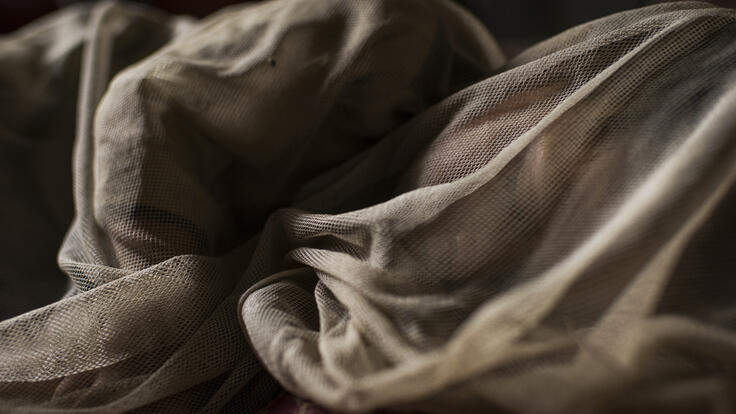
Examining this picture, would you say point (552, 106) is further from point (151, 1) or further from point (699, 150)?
point (151, 1)

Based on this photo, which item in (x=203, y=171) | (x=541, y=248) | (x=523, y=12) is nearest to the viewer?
(x=541, y=248)

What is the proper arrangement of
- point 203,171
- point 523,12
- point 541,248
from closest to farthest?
point 541,248 → point 203,171 → point 523,12

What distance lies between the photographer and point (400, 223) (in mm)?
400

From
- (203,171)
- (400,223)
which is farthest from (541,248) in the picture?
(203,171)

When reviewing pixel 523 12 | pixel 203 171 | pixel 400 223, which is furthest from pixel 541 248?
pixel 523 12

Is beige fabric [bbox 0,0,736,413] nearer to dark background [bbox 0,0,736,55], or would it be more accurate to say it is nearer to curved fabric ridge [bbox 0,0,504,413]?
curved fabric ridge [bbox 0,0,504,413]

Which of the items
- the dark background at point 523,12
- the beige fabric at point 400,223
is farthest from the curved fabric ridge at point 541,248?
the dark background at point 523,12

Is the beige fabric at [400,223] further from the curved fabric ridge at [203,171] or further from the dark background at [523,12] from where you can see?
the dark background at [523,12]

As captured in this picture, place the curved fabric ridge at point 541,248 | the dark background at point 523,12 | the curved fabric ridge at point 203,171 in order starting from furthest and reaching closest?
the dark background at point 523,12, the curved fabric ridge at point 203,171, the curved fabric ridge at point 541,248

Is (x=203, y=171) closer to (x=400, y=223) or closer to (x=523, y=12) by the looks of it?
(x=400, y=223)

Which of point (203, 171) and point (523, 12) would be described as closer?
point (203, 171)

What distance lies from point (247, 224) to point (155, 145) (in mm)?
116

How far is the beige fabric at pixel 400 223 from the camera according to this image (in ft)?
1.05

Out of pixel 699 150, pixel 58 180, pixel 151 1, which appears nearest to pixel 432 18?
pixel 699 150
